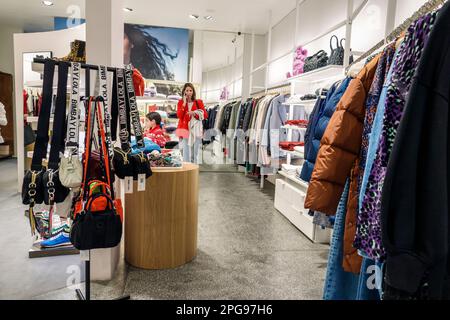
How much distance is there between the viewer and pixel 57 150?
4.69 ft

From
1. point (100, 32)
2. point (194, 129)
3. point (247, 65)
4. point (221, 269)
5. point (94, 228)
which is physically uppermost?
point (247, 65)

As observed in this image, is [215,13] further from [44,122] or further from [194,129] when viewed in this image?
[44,122]

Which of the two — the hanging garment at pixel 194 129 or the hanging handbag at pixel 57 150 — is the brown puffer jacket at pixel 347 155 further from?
the hanging garment at pixel 194 129

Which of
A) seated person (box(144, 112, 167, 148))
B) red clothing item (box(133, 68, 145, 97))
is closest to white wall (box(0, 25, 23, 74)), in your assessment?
seated person (box(144, 112, 167, 148))

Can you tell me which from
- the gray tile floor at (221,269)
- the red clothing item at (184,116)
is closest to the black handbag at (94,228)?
the gray tile floor at (221,269)

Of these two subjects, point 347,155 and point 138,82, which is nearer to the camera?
point 347,155

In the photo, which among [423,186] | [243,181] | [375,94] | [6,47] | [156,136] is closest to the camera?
[423,186]

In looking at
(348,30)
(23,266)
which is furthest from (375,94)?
(23,266)

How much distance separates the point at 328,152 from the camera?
4.36 ft

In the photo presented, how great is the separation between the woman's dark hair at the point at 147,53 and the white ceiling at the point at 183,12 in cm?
22

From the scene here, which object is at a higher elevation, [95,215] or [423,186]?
[423,186]

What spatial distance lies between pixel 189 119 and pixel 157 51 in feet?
8.01

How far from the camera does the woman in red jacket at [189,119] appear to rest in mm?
4824
